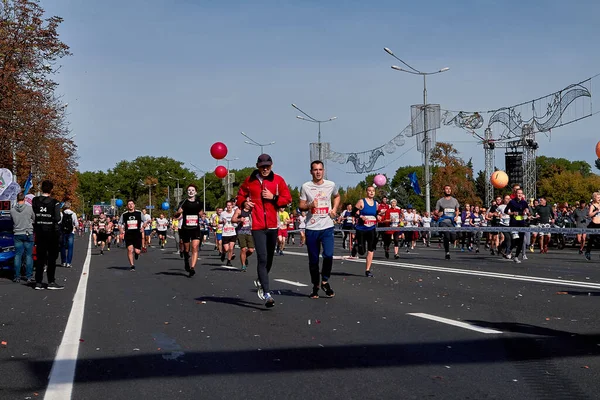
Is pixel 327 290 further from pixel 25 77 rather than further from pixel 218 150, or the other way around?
pixel 25 77

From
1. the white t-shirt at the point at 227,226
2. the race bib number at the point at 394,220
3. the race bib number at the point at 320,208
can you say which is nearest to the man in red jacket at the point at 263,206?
the race bib number at the point at 320,208

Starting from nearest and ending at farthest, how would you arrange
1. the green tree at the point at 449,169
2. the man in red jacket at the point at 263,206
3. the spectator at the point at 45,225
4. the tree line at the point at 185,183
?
the man in red jacket at the point at 263,206
the spectator at the point at 45,225
the green tree at the point at 449,169
the tree line at the point at 185,183

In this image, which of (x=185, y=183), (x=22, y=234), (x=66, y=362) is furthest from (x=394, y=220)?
(x=185, y=183)

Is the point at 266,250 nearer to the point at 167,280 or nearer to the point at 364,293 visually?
the point at 364,293

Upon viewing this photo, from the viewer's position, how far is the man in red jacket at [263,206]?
10414 mm

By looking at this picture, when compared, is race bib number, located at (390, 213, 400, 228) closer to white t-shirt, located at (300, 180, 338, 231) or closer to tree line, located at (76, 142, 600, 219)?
white t-shirt, located at (300, 180, 338, 231)

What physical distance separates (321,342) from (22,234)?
11.6 meters

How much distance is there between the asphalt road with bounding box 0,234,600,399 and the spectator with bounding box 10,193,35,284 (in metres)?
3.69

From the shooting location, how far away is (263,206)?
10.4 m

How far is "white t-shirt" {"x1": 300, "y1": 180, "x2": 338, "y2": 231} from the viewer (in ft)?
38.1

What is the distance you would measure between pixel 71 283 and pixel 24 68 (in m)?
17.6

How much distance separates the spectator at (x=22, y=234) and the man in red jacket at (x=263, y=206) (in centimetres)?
813

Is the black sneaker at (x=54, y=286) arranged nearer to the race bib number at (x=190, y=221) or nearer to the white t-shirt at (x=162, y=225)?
the race bib number at (x=190, y=221)

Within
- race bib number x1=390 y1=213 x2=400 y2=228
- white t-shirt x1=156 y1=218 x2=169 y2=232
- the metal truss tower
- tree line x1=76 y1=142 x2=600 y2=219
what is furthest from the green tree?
race bib number x1=390 y1=213 x2=400 y2=228
